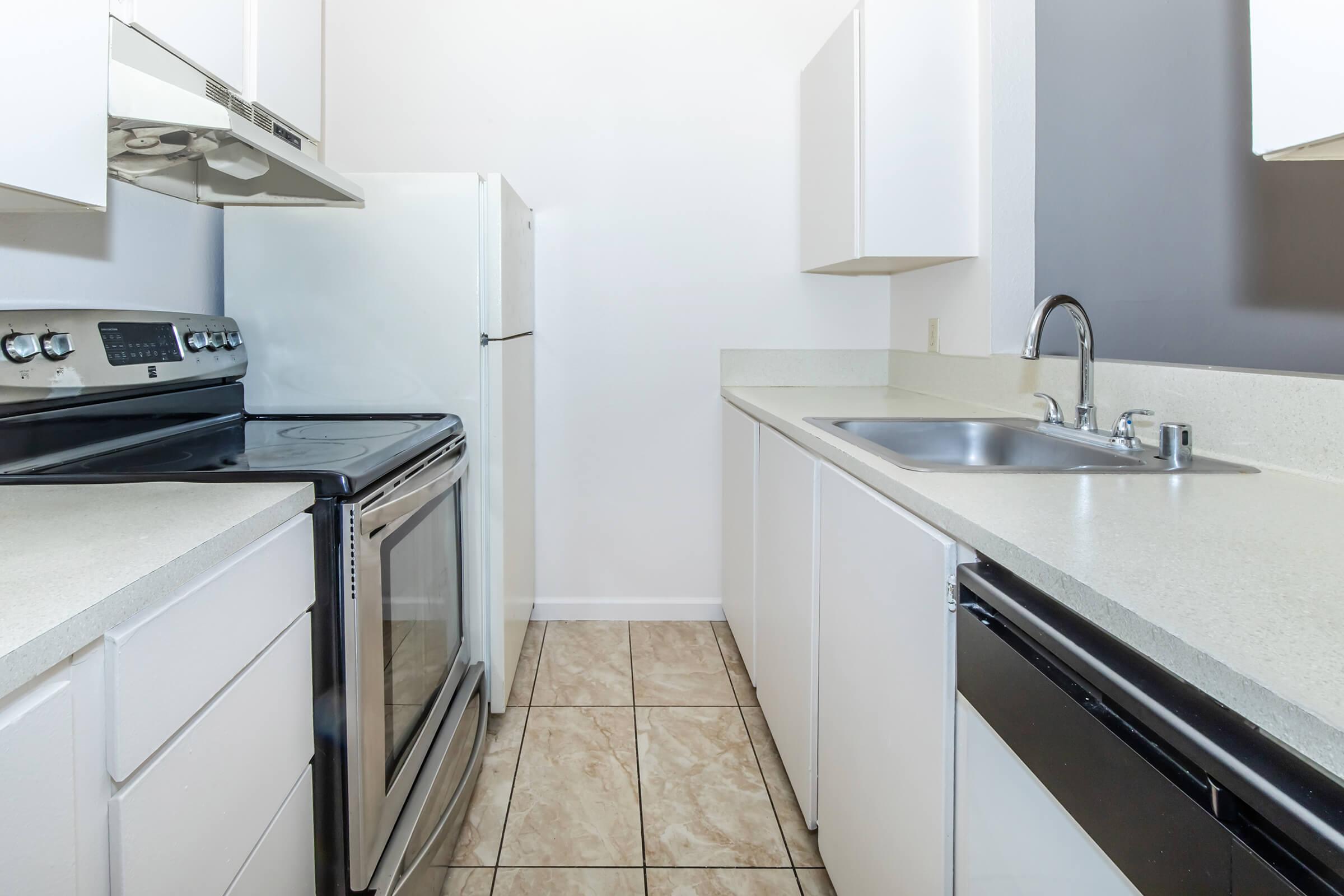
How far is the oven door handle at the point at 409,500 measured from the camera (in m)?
1.31

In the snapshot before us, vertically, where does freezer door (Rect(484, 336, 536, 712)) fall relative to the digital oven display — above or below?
below

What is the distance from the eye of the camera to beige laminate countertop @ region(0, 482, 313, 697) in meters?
0.65

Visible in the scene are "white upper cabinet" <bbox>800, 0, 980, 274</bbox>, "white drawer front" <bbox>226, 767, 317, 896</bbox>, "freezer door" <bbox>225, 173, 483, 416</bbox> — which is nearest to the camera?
"white drawer front" <bbox>226, 767, 317, 896</bbox>

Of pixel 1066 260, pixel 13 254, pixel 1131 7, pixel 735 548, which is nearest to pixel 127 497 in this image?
pixel 13 254

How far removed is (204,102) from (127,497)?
0.56 meters

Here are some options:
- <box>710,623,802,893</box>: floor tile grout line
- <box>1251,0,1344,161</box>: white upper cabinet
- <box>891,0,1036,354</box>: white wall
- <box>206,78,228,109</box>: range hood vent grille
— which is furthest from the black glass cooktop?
<box>891,0,1036,354</box>: white wall

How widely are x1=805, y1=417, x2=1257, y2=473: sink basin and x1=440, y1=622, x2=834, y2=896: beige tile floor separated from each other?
858mm

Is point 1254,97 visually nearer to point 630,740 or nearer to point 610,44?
point 630,740

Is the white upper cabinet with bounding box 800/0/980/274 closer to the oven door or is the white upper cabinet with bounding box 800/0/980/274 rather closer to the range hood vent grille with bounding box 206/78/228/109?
the oven door

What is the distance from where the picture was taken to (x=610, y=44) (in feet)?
9.53

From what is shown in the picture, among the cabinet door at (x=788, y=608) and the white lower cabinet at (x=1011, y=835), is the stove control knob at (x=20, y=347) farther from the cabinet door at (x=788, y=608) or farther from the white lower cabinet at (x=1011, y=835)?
the white lower cabinet at (x=1011, y=835)

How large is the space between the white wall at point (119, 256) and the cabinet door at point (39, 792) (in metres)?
1.11

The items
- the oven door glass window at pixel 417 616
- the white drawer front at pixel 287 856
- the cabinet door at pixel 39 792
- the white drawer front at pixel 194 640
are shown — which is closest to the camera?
the cabinet door at pixel 39 792

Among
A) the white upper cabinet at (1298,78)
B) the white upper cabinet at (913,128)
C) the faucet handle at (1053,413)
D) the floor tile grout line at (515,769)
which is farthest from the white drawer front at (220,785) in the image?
the white upper cabinet at (913,128)
